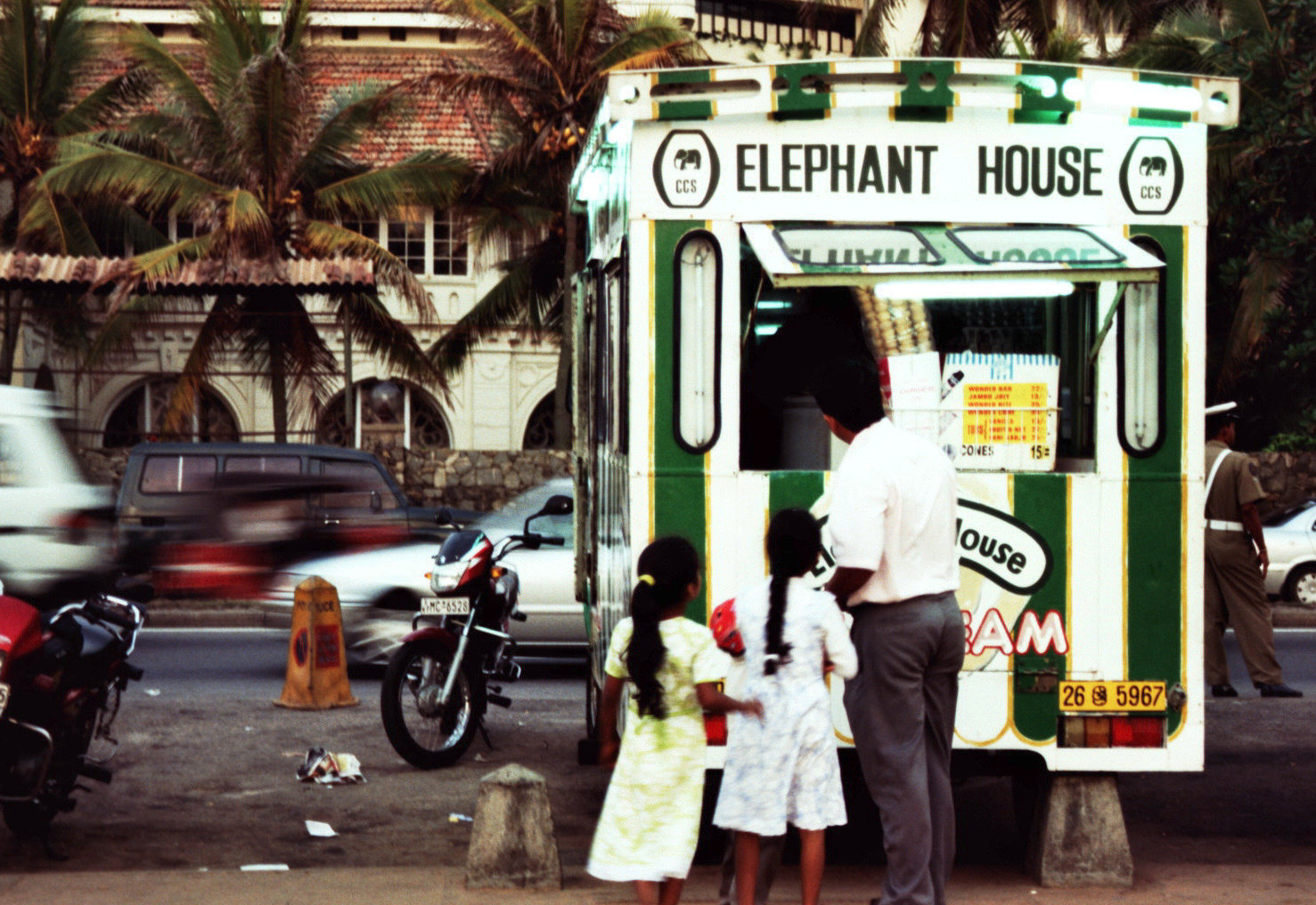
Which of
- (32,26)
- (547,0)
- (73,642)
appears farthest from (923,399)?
(32,26)

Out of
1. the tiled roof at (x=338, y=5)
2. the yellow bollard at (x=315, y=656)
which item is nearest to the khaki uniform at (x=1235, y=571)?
the yellow bollard at (x=315, y=656)

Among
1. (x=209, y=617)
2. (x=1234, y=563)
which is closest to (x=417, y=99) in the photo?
(x=209, y=617)

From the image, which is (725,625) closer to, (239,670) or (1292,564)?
(239,670)

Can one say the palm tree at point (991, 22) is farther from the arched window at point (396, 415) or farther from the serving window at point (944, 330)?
the serving window at point (944, 330)

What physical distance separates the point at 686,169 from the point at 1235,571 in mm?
6523

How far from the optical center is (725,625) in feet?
18.9

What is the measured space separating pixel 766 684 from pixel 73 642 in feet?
9.78

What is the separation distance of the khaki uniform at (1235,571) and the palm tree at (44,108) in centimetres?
1882

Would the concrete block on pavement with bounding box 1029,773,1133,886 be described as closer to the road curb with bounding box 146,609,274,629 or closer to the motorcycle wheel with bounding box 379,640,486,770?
the motorcycle wheel with bounding box 379,640,486,770

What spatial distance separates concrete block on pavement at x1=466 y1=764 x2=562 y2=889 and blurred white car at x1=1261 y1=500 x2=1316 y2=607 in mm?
14686

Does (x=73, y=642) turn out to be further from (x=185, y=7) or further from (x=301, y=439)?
(x=185, y=7)

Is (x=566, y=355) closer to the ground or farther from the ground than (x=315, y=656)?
farther from the ground

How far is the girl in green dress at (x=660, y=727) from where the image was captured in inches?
197

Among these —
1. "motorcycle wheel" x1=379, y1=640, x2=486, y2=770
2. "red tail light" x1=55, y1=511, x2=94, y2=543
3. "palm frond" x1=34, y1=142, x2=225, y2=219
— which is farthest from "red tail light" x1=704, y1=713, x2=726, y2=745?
"palm frond" x1=34, y1=142, x2=225, y2=219
